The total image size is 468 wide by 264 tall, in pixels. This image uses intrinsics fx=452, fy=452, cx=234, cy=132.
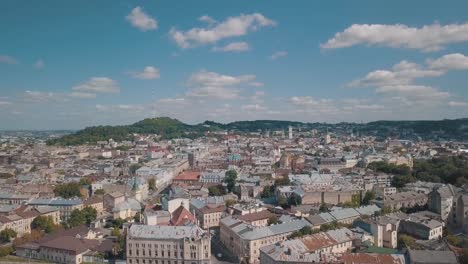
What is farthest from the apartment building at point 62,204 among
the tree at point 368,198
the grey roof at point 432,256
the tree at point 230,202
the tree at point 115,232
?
the grey roof at point 432,256

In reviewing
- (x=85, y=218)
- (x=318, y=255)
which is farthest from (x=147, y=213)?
(x=318, y=255)

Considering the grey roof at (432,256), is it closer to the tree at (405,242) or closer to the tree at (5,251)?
the tree at (405,242)

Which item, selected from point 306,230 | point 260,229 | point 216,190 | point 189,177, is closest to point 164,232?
point 260,229

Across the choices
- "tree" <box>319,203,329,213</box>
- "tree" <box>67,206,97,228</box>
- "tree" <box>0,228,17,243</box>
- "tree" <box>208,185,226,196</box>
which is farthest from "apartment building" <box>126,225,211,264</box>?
"tree" <box>208,185,226,196</box>

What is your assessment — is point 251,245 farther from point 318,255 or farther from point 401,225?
point 401,225

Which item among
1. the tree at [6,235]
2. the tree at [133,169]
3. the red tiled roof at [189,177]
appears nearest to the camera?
the tree at [6,235]
